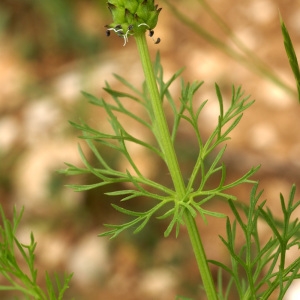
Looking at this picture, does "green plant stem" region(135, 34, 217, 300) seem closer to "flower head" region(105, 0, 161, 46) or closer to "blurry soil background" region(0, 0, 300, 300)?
"flower head" region(105, 0, 161, 46)

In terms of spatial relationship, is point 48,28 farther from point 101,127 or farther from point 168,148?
point 168,148

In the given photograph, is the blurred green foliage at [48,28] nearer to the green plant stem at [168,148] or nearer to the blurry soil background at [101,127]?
the blurry soil background at [101,127]

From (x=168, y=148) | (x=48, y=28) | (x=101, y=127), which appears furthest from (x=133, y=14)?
(x=48, y=28)

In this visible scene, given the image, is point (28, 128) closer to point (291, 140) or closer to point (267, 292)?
point (291, 140)

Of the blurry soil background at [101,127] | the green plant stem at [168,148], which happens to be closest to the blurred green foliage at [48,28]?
the blurry soil background at [101,127]

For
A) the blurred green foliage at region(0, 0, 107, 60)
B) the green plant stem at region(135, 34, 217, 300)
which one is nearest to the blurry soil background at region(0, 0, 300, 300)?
the blurred green foliage at region(0, 0, 107, 60)
